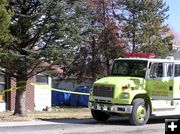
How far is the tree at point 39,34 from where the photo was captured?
17391mm

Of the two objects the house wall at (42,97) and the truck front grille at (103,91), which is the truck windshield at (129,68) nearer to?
the truck front grille at (103,91)

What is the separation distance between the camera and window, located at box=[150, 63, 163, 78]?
16.9 metres

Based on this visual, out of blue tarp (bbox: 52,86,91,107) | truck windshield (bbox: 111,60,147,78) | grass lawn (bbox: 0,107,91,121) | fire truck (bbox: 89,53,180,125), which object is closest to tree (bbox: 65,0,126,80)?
grass lawn (bbox: 0,107,91,121)

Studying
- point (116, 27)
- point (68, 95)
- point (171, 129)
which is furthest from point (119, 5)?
point (171, 129)

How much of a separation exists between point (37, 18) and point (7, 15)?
6.21 feet

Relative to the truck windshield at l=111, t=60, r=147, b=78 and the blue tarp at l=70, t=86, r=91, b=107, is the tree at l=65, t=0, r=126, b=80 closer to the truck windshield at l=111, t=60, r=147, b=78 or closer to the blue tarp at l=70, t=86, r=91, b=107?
the blue tarp at l=70, t=86, r=91, b=107

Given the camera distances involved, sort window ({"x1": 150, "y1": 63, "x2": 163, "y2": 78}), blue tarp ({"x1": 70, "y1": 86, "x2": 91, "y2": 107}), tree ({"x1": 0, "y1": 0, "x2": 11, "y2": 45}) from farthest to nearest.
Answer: blue tarp ({"x1": 70, "y1": 86, "x2": 91, "y2": 107}) → window ({"x1": 150, "y1": 63, "x2": 163, "y2": 78}) → tree ({"x1": 0, "y1": 0, "x2": 11, "y2": 45})

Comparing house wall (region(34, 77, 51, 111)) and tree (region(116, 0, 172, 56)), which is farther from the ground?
tree (region(116, 0, 172, 56))

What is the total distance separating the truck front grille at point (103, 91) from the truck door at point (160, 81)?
4.91ft

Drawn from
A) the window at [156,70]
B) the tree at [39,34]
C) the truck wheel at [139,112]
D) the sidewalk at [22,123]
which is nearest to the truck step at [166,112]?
the truck wheel at [139,112]

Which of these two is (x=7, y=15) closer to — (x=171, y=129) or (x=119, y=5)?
(x=171, y=129)

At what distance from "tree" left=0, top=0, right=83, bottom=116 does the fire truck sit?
215 centimetres

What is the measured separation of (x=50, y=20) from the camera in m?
17.7

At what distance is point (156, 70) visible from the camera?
55.9 ft
